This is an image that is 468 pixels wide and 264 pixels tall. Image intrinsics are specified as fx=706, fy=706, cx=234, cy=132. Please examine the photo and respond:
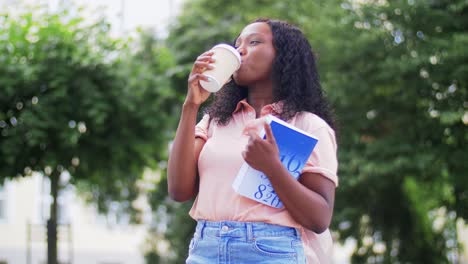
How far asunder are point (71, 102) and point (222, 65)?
5.46 meters

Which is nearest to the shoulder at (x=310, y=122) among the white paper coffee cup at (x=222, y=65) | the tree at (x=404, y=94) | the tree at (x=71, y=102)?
the white paper coffee cup at (x=222, y=65)

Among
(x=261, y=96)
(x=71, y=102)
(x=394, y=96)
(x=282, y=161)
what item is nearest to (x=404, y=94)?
(x=394, y=96)

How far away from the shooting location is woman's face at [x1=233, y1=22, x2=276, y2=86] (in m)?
2.18

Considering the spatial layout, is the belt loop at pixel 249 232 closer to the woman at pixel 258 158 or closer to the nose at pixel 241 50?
the woman at pixel 258 158

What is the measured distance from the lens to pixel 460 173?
8070 millimetres

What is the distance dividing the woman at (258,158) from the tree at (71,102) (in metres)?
5.01

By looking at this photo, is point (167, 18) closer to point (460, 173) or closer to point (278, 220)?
point (460, 173)

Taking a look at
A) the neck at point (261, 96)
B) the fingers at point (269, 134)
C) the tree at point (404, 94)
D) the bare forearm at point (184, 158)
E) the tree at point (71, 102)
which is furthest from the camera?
the tree at point (404, 94)

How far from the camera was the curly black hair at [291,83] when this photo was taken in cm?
218

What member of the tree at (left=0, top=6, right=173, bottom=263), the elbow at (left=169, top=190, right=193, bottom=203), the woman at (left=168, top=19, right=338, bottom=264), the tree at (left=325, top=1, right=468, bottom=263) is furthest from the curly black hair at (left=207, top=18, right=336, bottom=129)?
the tree at (left=325, top=1, right=468, bottom=263)

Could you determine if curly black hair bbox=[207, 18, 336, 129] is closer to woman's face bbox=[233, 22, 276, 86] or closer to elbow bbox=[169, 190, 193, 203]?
woman's face bbox=[233, 22, 276, 86]

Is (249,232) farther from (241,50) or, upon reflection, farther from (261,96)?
(241,50)

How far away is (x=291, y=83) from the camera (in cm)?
219

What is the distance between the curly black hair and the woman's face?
0.07ft
